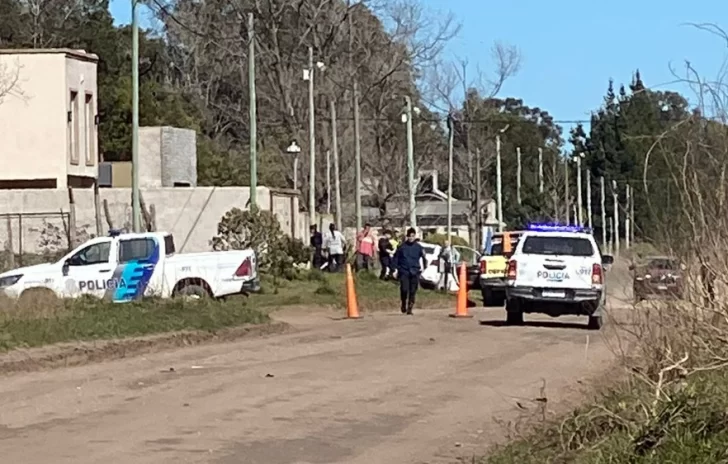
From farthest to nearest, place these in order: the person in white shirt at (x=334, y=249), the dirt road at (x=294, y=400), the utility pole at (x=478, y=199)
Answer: the utility pole at (x=478, y=199) → the person in white shirt at (x=334, y=249) → the dirt road at (x=294, y=400)

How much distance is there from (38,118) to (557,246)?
20.6 m

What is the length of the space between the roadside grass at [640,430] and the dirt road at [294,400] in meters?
1.05

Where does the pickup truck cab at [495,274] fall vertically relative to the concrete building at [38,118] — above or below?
below

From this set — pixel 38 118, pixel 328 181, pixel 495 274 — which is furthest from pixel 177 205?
pixel 328 181

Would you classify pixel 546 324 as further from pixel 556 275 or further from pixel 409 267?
pixel 409 267

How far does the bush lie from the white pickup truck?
7.89 meters

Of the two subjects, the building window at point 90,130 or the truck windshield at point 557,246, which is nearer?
the truck windshield at point 557,246

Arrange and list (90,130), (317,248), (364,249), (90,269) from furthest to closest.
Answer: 1. (317,248)
2. (364,249)
3. (90,130)
4. (90,269)

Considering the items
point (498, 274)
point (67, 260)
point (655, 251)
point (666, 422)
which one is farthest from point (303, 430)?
point (498, 274)

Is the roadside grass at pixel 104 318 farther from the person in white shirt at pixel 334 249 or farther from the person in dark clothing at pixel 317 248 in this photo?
the person in dark clothing at pixel 317 248

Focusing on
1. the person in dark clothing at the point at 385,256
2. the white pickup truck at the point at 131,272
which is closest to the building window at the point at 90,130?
the person in dark clothing at the point at 385,256

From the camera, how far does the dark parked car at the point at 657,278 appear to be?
38.7 feet

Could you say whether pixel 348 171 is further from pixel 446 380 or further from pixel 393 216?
pixel 446 380

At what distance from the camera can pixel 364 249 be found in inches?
1799
